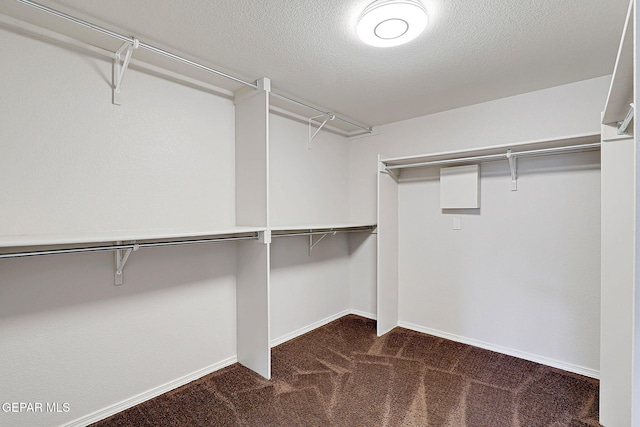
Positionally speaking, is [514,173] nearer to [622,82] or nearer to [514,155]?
[514,155]

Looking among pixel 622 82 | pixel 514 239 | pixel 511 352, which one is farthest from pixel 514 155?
pixel 511 352

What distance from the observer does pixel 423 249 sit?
3332mm

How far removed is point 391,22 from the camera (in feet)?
5.39

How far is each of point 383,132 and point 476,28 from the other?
73.3 inches

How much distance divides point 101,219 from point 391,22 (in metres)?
2.04

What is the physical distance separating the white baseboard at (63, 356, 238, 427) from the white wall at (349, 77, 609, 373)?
6.61 feet

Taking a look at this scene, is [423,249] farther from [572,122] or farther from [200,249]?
[200,249]

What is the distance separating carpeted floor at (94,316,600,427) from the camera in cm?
195

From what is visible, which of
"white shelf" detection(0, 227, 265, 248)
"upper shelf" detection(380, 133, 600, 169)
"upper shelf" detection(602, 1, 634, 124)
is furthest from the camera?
"upper shelf" detection(380, 133, 600, 169)

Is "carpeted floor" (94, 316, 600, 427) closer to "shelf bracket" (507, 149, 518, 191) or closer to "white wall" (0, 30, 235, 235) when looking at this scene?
"white wall" (0, 30, 235, 235)

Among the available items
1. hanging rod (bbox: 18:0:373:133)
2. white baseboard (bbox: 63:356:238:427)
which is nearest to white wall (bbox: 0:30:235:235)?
hanging rod (bbox: 18:0:373:133)

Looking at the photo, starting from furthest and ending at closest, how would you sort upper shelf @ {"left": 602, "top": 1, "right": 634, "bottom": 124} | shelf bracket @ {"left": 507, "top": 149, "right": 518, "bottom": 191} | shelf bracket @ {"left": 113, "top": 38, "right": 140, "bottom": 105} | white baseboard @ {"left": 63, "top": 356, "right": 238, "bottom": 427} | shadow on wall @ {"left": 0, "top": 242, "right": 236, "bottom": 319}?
1. shelf bracket @ {"left": 507, "top": 149, "right": 518, "bottom": 191}
2. shelf bracket @ {"left": 113, "top": 38, "right": 140, "bottom": 105}
3. white baseboard @ {"left": 63, "top": 356, "right": 238, "bottom": 427}
4. shadow on wall @ {"left": 0, "top": 242, "right": 236, "bottom": 319}
5. upper shelf @ {"left": 602, "top": 1, "right": 634, "bottom": 124}

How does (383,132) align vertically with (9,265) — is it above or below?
above

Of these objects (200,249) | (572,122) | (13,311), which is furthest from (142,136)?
(572,122)
